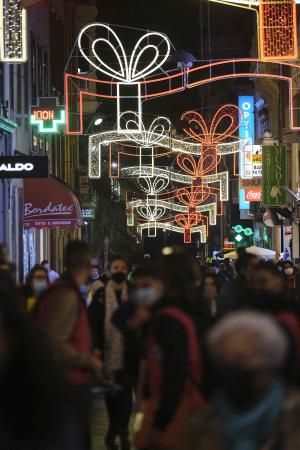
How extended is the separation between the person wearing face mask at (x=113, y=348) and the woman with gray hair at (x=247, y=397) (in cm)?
692

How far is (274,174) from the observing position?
4547cm

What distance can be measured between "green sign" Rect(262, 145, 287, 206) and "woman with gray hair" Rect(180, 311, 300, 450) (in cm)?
4071

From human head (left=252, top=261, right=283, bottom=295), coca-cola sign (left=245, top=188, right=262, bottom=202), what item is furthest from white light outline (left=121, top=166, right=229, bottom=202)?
human head (left=252, top=261, right=283, bottom=295)

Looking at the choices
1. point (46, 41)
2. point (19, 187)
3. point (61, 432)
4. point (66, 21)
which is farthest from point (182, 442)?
point (66, 21)

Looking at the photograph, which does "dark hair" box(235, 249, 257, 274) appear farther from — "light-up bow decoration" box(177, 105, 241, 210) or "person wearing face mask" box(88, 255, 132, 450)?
"light-up bow decoration" box(177, 105, 241, 210)

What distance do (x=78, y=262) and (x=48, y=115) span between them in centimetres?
2263

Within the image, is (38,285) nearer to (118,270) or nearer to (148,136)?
(118,270)

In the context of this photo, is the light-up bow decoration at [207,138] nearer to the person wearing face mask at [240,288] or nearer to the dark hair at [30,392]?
the person wearing face mask at [240,288]

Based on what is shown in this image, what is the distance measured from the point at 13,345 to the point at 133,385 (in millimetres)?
7759

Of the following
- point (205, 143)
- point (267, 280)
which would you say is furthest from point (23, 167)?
point (205, 143)

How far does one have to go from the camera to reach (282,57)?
846 inches

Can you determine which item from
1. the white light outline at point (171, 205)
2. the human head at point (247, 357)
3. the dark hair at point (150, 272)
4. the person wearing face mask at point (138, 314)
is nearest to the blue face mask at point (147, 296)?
the person wearing face mask at point (138, 314)

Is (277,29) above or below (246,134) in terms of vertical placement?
below

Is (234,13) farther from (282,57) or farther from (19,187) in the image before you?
(282,57)
